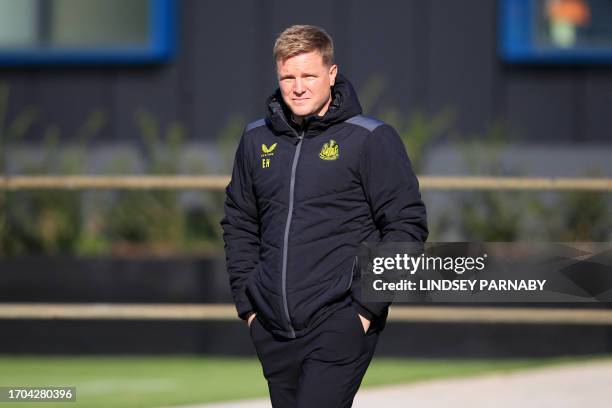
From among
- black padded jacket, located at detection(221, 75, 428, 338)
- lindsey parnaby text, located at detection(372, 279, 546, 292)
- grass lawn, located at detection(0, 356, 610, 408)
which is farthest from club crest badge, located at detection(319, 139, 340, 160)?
grass lawn, located at detection(0, 356, 610, 408)

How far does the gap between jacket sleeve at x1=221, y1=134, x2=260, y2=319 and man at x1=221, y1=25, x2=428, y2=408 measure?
135 mm

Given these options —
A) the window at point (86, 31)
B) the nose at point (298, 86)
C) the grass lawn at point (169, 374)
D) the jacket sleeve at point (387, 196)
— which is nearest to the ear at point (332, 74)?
the nose at point (298, 86)

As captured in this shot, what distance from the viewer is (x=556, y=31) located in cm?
975

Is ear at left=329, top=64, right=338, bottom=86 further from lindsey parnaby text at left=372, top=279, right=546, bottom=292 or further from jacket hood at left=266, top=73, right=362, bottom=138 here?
lindsey parnaby text at left=372, top=279, right=546, bottom=292

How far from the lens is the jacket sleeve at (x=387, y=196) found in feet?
12.9

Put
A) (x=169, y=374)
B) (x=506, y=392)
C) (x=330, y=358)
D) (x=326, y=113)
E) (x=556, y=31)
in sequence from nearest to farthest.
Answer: (x=330, y=358)
(x=326, y=113)
(x=506, y=392)
(x=169, y=374)
(x=556, y=31)

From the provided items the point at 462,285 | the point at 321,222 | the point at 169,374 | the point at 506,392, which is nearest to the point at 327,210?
the point at 321,222

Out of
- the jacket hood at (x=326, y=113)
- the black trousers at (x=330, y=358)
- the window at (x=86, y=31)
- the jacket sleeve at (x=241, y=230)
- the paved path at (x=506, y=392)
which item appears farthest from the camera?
the window at (x=86, y=31)

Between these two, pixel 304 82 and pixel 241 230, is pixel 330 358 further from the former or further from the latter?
pixel 304 82

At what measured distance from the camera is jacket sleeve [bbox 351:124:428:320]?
12.9 feet

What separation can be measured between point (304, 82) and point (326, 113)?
131 millimetres

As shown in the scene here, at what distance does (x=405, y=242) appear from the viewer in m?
3.96

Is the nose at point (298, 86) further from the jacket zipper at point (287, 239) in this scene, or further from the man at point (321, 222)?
the jacket zipper at point (287, 239)

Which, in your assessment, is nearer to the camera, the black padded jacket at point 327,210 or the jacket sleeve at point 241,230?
the black padded jacket at point 327,210
